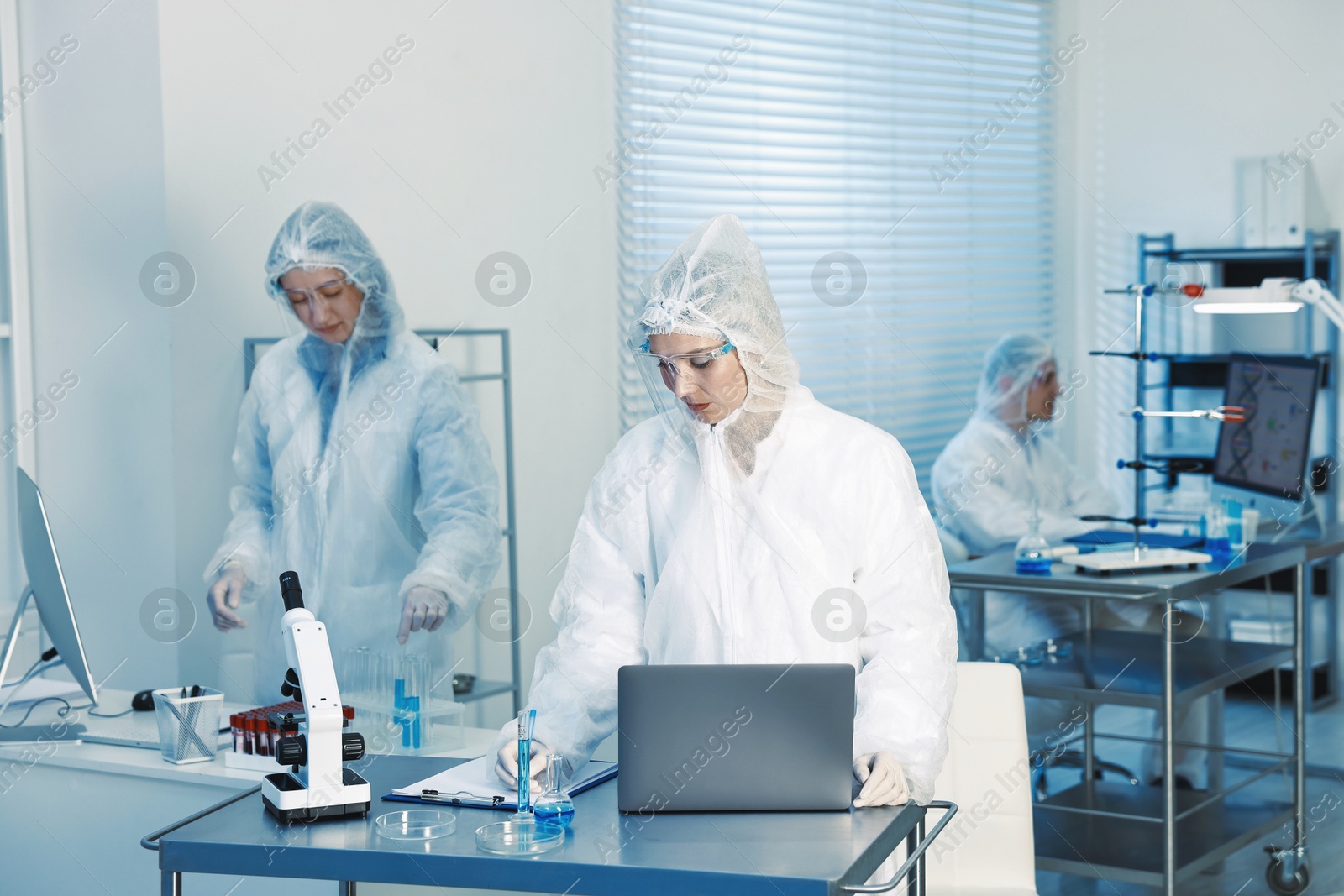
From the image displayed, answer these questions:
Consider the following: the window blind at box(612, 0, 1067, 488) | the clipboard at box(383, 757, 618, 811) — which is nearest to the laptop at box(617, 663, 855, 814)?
the clipboard at box(383, 757, 618, 811)

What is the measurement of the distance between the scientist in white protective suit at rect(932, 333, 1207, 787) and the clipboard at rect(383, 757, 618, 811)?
86.0 inches

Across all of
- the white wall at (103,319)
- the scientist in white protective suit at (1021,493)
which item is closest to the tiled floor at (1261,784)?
the scientist in white protective suit at (1021,493)

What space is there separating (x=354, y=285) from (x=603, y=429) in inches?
47.6

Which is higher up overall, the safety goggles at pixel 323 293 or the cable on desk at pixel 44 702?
the safety goggles at pixel 323 293

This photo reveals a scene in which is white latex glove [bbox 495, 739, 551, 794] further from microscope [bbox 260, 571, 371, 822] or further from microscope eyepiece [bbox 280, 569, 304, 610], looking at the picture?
microscope eyepiece [bbox 280, 569, 304, 610]

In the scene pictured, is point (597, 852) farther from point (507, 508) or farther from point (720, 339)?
point (507, 508)

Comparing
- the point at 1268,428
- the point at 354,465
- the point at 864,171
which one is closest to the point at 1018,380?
the point at 1268,428

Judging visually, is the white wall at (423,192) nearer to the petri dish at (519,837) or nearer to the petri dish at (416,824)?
the petri dish at (416,824)

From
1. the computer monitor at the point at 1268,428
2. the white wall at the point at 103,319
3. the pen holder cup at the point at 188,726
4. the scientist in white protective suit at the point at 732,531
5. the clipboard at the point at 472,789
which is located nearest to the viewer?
the clipboard at the point at 472,789

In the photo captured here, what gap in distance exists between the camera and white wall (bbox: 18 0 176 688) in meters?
2.93

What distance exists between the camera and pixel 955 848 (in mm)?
2064

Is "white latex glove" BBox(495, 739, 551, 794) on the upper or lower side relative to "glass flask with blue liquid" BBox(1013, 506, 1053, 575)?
lower

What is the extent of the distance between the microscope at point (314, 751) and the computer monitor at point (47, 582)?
2.83 feet

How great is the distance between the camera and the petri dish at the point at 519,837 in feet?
4.59
